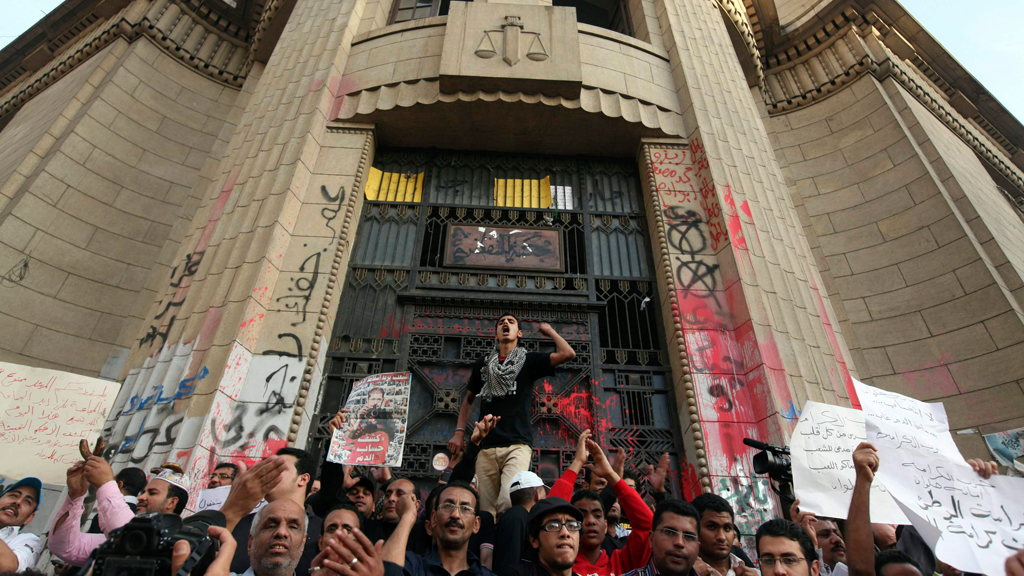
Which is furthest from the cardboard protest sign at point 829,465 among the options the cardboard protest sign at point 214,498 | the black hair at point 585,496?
the cardboard protest sign at point 214,498

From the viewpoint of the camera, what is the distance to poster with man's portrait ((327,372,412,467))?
200 inches

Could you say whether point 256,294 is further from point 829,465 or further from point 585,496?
point 829,465

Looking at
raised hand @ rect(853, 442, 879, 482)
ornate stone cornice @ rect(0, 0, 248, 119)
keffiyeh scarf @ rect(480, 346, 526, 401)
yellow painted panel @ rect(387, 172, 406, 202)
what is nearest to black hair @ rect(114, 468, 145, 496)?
keffiyeh scarf @ rect(480, 346, 526, 401)

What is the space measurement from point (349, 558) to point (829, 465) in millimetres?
3713

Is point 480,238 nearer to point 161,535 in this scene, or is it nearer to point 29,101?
point 161,535

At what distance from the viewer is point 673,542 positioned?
3.66 metres

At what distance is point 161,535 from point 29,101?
1677 cm

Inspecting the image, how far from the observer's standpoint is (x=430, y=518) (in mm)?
4266

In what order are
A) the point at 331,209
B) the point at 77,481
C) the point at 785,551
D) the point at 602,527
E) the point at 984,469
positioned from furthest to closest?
the point at 331,209, the point at 602,527, the point at 77,481, the point at 984,469, the point at 785,551

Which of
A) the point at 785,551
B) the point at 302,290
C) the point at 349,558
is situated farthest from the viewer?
the point at 302,290

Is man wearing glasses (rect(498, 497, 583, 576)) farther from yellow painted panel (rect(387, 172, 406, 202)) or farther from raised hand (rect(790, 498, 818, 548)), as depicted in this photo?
yellow painted panel (rect(387, 172, 406, 202))

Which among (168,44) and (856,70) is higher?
(168,44)

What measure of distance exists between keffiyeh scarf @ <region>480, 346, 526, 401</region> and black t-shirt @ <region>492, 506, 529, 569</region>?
4.33 ft

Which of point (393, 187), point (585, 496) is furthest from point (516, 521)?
point (393, 187)
